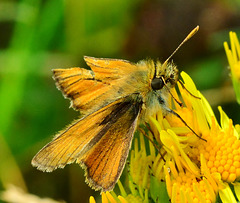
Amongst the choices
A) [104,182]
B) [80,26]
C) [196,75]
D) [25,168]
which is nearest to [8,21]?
[80,26]

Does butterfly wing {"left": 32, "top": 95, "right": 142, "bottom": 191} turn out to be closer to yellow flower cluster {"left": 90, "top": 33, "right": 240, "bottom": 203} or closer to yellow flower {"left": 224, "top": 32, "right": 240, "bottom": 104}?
yellow flower cluster {"left": 90, "top": 33, "right": 240, "bottom": 203}

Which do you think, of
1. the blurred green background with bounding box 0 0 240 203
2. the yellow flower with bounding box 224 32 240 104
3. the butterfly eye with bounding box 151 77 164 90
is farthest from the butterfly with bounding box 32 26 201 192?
the blurred green background with bounding box 0 0 240 203

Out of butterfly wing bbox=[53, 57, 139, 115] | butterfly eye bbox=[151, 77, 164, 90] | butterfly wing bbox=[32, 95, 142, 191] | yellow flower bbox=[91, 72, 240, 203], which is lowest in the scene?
yellow flower bbox=[91, 72, 240, 203]

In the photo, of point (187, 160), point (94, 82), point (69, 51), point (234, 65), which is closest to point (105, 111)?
point (94, 82)

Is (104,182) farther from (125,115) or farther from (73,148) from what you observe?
(125,115)

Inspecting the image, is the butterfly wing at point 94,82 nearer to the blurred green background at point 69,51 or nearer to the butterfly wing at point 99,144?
the butterfly wing at point 99,144

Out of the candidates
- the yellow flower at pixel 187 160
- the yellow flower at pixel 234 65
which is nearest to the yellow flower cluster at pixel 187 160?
the yellow flower at pixel 187 160
